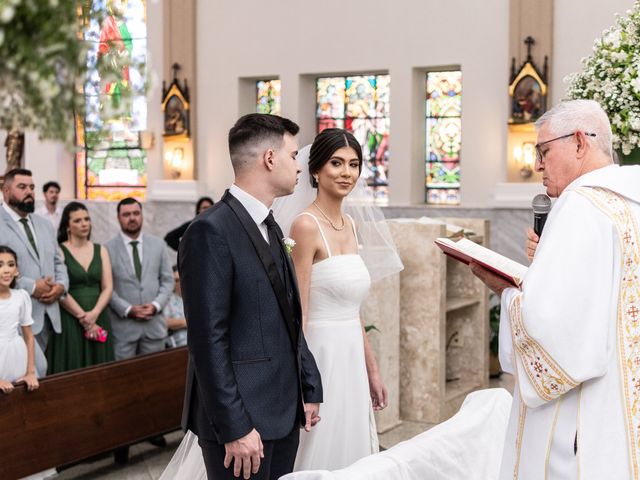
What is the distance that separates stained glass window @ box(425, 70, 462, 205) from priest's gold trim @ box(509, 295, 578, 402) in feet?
32.6

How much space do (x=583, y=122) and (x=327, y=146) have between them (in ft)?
4.81

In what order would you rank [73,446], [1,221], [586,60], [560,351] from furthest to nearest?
[1,221]
[73,446]
[586,60]
[560,351]

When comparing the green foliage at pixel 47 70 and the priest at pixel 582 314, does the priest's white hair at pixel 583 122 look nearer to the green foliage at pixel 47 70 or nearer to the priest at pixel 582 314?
the priest at pixel 582 314

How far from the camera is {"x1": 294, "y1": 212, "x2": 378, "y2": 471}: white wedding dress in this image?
3895 mm

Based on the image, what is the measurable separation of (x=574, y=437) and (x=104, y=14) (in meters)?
1.96

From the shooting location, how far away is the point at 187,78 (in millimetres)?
14031

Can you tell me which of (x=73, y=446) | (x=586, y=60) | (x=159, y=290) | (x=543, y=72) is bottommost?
(x=73, y=446)

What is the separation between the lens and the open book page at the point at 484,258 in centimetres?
280

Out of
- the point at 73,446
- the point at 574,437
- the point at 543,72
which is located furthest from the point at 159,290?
the point at 543,72

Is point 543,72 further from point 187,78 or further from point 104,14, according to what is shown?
point 104,14

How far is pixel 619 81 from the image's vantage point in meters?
3.31

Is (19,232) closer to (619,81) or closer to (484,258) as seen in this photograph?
(484,258)

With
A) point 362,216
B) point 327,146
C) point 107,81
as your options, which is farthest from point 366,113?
point 107,81

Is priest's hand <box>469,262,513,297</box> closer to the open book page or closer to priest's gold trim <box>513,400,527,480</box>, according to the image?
the open book page
